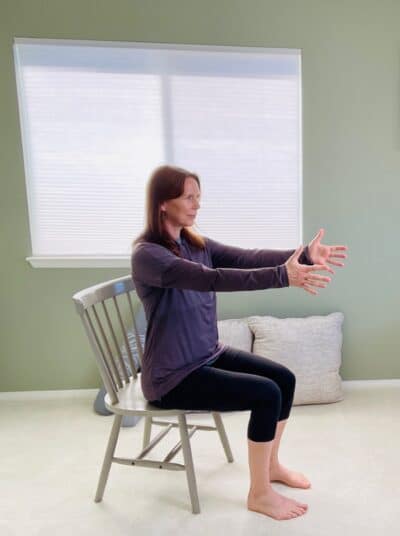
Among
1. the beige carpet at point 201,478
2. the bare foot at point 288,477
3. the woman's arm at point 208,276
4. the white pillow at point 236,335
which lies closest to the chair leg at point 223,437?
the beige carpet at point 201,478

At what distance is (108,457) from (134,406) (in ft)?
0.81

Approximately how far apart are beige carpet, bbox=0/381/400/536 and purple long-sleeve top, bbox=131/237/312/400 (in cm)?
46

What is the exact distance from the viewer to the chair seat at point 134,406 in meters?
1.38

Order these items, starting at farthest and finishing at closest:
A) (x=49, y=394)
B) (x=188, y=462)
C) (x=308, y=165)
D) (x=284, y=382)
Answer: (x=49, y=394)
(x=308, y=165)
(x=284, y=382)
(x=188, y=462)

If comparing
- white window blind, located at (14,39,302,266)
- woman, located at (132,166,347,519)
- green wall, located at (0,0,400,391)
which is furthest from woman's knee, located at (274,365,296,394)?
white window blind, located at (14,39,302,266)

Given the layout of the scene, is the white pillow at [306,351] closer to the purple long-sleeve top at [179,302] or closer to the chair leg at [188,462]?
the purple long-sleeve top at [179,302]

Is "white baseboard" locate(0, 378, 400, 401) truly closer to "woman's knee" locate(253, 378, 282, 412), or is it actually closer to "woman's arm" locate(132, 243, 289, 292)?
"woman's knee" locate(253, 378, 282, 412)

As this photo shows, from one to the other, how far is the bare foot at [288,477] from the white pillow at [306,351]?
0.63 meters

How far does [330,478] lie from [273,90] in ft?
6.37

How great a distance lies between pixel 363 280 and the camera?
2385mm

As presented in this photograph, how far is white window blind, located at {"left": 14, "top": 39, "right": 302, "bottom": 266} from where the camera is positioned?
86.8 inches

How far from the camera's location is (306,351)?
218 centimetres

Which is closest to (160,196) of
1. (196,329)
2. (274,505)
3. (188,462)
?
(196,329)

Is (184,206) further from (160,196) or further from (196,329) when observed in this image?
(196,329)
